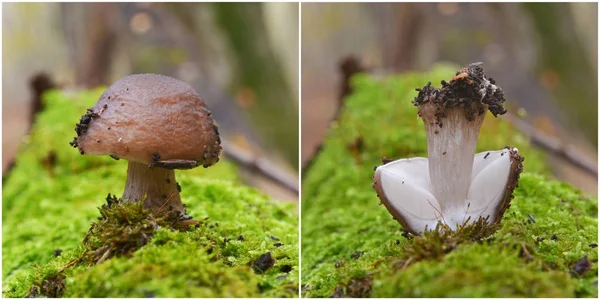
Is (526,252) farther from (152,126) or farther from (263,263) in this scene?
(152,126)

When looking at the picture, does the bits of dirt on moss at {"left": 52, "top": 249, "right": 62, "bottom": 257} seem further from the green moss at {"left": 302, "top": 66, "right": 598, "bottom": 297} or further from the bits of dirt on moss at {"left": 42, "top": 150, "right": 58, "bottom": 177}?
the bits of dirt on moss at {"left": 42, "top": 150, "right": 58, "bottom": 177}

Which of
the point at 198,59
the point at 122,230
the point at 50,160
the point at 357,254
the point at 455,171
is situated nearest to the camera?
the point at 122,230

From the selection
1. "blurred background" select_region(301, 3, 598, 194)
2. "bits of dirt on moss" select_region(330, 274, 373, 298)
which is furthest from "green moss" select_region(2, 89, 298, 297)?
"blurred background" select_region(301, 3, 598, 194)

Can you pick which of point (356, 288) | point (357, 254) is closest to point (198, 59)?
point (357, 254)

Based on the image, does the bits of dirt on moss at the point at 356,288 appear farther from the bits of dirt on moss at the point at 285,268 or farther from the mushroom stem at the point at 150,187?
the mushroom stem at the point at 150,187

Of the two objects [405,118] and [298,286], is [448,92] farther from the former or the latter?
[405,118]

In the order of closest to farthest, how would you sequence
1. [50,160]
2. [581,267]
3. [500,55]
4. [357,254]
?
[581,267]
[357,254]
[50,160]
[500,55]

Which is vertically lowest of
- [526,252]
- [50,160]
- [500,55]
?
[526,252]
